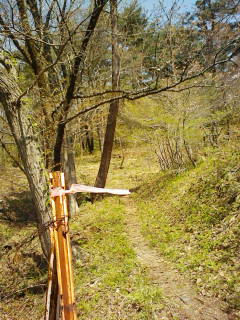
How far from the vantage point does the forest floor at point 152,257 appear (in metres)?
3.63

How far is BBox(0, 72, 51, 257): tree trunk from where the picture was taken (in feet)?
11.5

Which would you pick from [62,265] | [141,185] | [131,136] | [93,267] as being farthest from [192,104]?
[131,136]

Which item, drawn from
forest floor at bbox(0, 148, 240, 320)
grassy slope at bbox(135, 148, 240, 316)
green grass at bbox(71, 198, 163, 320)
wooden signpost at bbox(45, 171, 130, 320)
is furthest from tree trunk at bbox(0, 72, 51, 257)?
grassy slope at bbox(135, 148, 240, 316)

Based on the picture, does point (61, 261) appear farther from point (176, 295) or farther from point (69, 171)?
point (69, 171)

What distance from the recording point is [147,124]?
14.4m

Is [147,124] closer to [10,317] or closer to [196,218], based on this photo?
[196,218]

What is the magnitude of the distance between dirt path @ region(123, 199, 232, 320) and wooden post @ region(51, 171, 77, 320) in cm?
165

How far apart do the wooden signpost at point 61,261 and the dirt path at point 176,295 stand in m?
1.59

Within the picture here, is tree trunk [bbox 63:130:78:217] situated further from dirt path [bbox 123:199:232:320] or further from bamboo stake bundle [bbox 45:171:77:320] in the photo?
bamboo stake bundle [bbox 45:171:77:320]

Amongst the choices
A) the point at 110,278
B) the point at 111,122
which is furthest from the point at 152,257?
the point at 111,122

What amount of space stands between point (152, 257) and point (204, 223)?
1.22m

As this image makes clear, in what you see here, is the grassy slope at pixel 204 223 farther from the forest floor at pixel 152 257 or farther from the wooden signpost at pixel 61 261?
the wooden signpost at pixel 61 261

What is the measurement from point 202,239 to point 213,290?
1.28 metres

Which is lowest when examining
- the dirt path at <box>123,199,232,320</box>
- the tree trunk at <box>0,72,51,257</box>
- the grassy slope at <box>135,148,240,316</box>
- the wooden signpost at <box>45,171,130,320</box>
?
the dirt path at <box>123,199,232,320</box>
